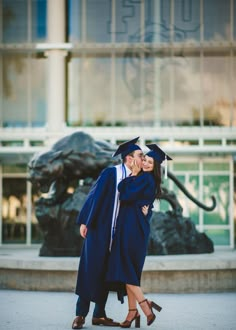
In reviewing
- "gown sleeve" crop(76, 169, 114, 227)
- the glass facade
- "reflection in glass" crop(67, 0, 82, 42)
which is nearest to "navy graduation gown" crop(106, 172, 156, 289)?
"gown sleeve" crop(76, 169, 114, 227)

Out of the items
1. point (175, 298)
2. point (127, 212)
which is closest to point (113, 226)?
point (127, 212)

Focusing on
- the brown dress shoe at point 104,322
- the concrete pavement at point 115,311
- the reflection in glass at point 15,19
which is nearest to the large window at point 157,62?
the reflection in glass at point 15,19

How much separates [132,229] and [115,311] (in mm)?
1763

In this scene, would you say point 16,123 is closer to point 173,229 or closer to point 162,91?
point 162,91

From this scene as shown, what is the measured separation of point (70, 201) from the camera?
12297 mm

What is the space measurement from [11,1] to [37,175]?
1400 cm

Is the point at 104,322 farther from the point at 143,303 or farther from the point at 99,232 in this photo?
the point at 99,232

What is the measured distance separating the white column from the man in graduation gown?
57.5 ft

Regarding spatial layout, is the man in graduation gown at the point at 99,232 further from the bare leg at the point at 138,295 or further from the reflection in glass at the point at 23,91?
the reflection in glass at the point at 23,91

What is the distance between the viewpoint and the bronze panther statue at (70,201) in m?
12.0

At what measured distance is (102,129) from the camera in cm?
2477

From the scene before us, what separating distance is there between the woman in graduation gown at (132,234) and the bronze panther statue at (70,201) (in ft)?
14.9

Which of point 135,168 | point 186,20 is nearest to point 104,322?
point 135,168

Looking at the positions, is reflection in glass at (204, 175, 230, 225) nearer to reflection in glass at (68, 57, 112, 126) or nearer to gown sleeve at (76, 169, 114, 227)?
reflection in glass at (68, 57, 112, 126)
